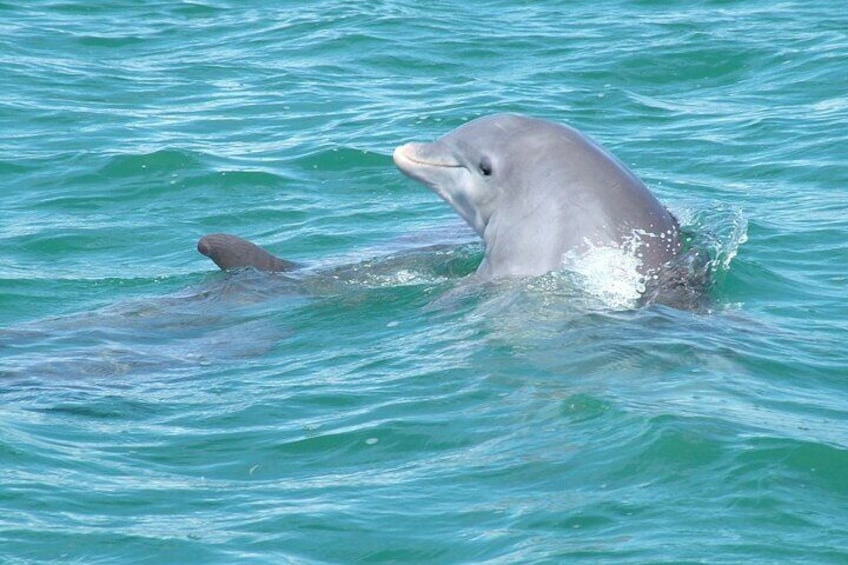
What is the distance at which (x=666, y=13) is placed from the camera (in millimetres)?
22906

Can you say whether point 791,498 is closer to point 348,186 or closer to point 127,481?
point 127,481

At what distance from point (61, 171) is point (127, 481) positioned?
28.3 feet

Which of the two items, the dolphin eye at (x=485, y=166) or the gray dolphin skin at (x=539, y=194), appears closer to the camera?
the gray dolphin skin at (x=539, y=194)

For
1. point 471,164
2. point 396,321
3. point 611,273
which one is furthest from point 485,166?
point 611,273

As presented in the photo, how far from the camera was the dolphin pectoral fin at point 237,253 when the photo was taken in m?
12.9

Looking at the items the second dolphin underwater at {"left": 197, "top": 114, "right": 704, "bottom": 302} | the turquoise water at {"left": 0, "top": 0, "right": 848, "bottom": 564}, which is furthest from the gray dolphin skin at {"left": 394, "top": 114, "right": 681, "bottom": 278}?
the turquoise water at {"left": 0, "top": 0, "right": 848, "bottom": 564}

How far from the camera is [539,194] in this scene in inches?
463

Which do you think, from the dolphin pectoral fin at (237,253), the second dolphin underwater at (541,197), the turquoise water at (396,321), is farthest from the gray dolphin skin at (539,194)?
the dolphin pectoral fin at (237,253)

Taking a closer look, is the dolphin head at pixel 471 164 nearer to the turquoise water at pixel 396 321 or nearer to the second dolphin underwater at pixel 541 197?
the second dolphin underwater at pixel 541 197

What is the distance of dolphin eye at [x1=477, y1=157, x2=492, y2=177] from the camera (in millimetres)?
12078

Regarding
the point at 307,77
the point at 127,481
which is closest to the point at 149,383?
the point at 127,481

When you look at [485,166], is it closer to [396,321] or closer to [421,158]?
[421,158]

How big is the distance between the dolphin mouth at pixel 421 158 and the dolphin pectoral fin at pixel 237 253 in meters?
1.28

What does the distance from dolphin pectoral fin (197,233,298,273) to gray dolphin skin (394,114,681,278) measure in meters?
1.30
